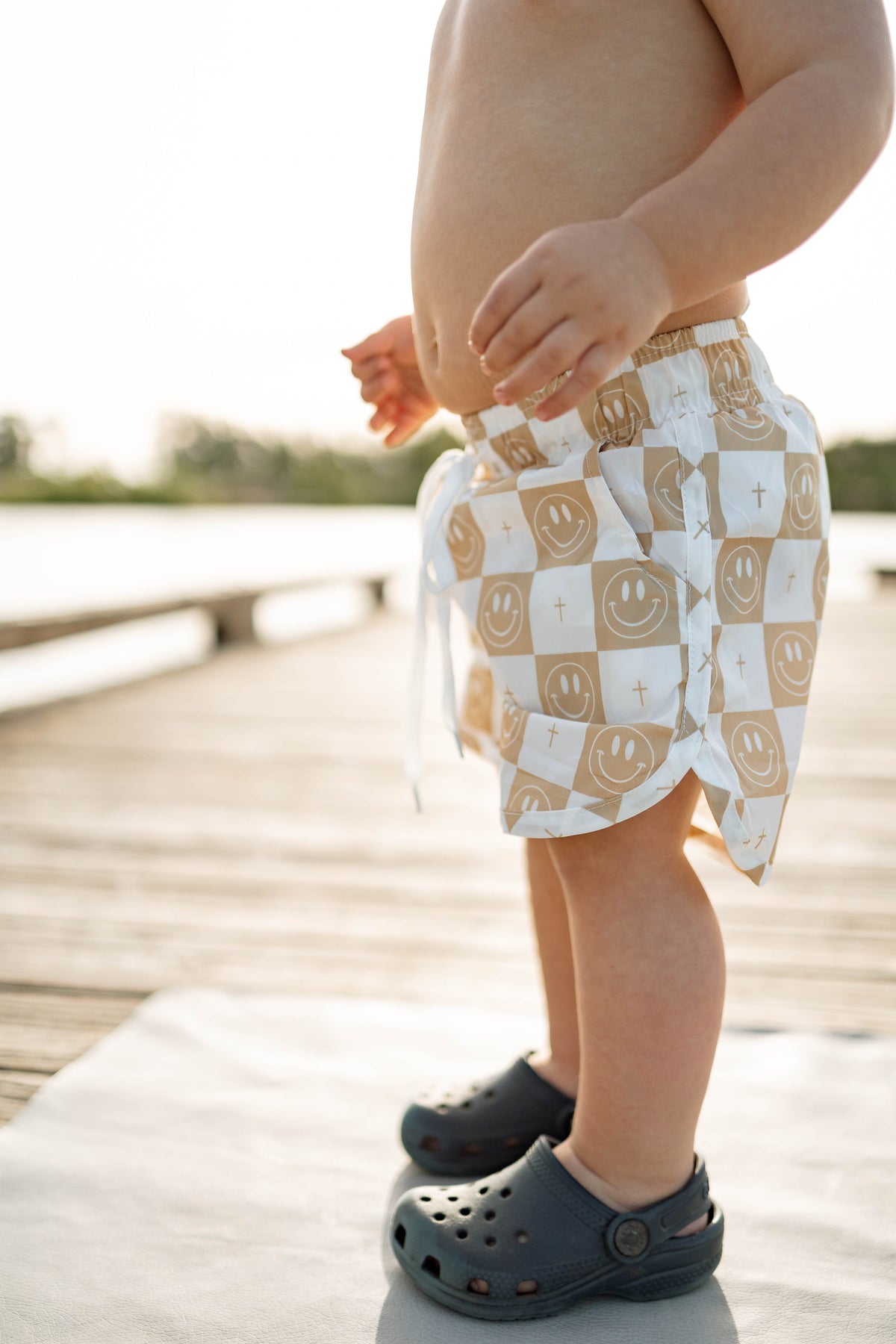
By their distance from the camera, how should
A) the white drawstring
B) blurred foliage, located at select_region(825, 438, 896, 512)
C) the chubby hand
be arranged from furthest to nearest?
blurred foliage, located at select_region(825, 438, 896, 512), the white drawstring, the chubby hand

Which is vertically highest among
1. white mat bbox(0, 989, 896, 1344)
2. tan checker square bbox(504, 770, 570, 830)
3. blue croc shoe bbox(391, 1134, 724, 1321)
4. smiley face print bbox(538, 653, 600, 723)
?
smiley face print bbox(538, 653, 600, 723)

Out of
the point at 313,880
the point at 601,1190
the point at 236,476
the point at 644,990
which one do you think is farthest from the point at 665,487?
the point at 236,476

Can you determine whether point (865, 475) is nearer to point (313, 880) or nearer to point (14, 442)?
point (14, 442)

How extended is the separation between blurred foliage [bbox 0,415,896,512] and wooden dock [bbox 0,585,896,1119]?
14.0ft

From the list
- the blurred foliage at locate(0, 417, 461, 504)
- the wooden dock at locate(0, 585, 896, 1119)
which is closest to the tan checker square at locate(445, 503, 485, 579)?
the wooden dock at locate(0, 585, 896, 1119)

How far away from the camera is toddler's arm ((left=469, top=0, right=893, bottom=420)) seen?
0.54 m

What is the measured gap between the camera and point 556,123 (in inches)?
26.6

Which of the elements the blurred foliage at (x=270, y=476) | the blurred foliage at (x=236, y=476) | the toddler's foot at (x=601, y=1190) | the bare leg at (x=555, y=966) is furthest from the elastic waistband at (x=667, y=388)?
the blurred foliage at (x=236, y=476)

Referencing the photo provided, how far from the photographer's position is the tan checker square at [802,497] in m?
0.68

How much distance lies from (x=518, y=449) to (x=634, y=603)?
0.16 m

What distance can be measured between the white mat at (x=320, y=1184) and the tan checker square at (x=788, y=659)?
41 centimetres

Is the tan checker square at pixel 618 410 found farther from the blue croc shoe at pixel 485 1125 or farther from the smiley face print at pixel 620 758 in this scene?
the blue croc shoe at pixel 485 1125

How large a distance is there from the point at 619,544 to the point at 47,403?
6.16 m

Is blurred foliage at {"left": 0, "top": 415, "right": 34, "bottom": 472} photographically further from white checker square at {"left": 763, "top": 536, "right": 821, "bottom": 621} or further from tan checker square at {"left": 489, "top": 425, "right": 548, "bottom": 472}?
white checker square at {"left": 763, "top": 536, "right": 821, "bottom": 621}
